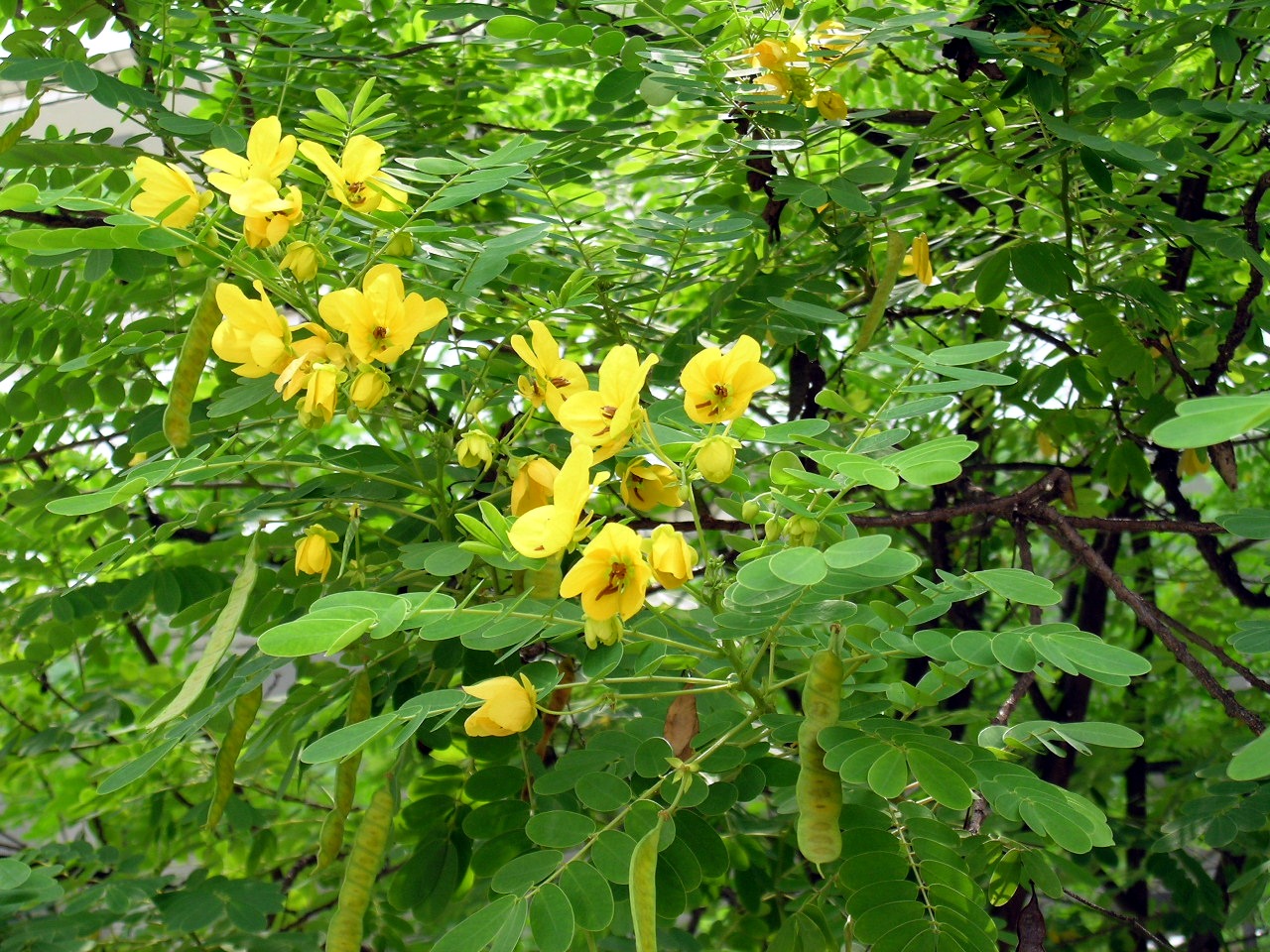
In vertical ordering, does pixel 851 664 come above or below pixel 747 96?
below

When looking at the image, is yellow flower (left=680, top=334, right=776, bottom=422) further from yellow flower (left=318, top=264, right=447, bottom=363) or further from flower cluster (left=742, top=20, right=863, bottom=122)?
flower cluster (left=742, top=20, right=863, bottom=122)

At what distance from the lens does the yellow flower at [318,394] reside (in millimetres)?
1078

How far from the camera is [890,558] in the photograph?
0.90 metres

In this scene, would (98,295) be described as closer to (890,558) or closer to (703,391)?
(703,391)

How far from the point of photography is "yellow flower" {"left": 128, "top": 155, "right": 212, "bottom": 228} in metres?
1.10

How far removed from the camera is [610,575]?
2.99 ft

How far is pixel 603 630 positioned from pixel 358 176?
547 mm

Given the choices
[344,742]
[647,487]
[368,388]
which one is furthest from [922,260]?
[344,742]

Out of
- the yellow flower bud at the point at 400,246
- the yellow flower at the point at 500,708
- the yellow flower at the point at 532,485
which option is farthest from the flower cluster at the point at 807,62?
the yellow flower at the point at 500,708

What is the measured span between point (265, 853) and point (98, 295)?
44.1 inches

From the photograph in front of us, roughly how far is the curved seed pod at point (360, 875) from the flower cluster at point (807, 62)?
3.35ft

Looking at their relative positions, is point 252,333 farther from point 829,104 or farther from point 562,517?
point 829,104

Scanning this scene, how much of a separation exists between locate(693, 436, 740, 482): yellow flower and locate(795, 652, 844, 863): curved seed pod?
0.18 meters

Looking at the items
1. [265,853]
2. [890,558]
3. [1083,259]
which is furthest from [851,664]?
[265,853]
